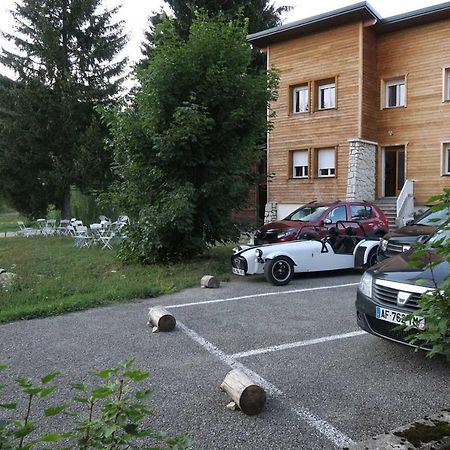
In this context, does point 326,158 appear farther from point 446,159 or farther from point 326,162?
point 446,159

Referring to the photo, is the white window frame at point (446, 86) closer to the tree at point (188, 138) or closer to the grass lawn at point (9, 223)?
the tree at point (188, 138)

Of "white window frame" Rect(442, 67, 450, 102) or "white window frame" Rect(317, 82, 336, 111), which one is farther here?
"white window frame" Rect(317, 82, 336, 111)

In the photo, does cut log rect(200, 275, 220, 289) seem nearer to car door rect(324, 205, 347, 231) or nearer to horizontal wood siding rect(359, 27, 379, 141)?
car door rect(324, 205, 347, 231)

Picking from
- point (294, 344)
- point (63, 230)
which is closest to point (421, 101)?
point (63, 230)

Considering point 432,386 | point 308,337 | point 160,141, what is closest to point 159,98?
point 160,141

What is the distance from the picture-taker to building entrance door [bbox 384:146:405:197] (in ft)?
68.9

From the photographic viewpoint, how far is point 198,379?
4219 mm

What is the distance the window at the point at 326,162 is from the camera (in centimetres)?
2117

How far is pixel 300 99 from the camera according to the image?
880 inches

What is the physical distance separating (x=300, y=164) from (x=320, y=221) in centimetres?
1073

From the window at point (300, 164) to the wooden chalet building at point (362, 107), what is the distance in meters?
0.05

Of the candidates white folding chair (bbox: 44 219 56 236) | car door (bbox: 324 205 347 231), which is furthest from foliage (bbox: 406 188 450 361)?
white folding chair (bbox: 44 219 56 236)

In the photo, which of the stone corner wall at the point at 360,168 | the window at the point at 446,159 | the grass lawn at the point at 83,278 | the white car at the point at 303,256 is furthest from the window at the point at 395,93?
the white car at the point at 303,256

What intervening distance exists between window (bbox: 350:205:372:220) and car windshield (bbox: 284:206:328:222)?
807mm
